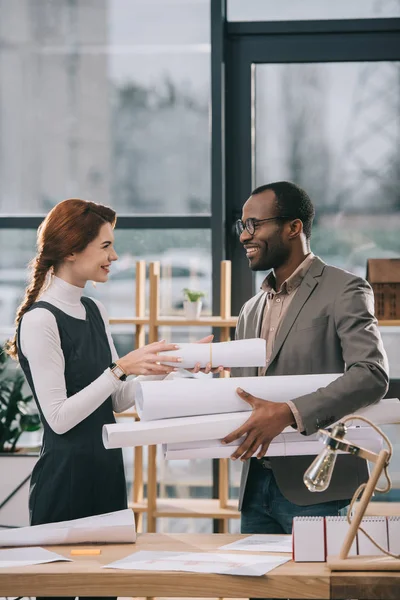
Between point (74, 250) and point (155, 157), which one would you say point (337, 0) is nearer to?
point (155, 157)

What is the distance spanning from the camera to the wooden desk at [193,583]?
1.69m

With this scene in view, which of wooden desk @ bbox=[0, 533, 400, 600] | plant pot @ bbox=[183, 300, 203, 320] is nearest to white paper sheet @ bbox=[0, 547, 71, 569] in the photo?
wooden desk @ bbox=[0, 533, 400, 600]

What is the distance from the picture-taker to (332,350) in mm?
2301

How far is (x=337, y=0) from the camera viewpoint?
164 inches

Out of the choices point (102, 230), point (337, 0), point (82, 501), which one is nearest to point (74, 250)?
point (102, 230)

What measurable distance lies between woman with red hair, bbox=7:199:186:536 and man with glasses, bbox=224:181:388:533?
0.36 meters

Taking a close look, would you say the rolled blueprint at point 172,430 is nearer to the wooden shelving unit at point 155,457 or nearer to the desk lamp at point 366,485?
the desk lamp at point 366,485

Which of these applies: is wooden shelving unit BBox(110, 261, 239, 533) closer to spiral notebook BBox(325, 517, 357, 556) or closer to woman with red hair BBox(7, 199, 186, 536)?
woman with red hair BBox(7, 199, 186, 536)

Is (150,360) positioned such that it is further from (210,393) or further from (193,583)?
(193,583)

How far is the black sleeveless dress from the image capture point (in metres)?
2.35

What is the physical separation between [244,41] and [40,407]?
256 cm

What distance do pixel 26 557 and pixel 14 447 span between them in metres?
2.07

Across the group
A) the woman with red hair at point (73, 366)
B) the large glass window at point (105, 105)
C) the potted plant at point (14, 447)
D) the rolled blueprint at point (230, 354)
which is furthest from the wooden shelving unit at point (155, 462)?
the rolled blueprint at point (230, 354)

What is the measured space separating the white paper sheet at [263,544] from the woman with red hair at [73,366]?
49 centimetres
